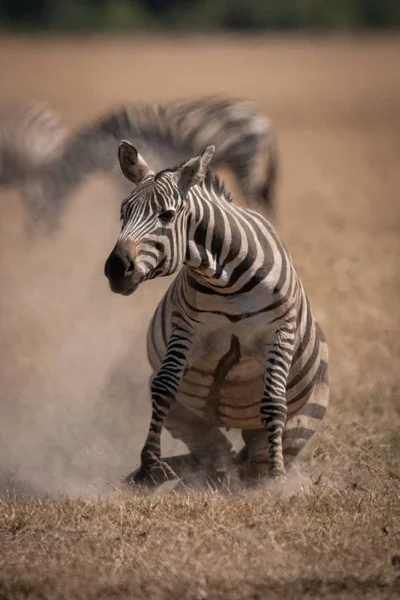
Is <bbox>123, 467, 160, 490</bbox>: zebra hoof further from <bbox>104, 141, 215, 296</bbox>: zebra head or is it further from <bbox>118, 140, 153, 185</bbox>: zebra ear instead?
<bbox>118, 140, 153, 185</bbox>: zebra ear

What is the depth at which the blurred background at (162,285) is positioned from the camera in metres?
8.33

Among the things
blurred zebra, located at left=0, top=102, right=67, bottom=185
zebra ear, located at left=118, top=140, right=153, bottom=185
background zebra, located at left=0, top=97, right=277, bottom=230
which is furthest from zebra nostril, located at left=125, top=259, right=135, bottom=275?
blurred zebra, located at left=0, top=102, right=67, bottom=185

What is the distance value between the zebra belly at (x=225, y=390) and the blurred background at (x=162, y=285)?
63cm

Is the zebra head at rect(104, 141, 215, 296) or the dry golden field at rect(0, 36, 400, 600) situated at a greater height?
the zebra head at rect(104, 141, 215, 296)

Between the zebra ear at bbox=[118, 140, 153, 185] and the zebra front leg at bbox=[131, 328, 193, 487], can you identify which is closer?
the zebra ear at bbox=[118, 140, 153, 185]

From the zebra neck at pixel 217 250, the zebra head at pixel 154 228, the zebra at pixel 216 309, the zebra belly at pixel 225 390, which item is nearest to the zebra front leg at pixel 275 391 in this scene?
the zebra at pixel 216 309

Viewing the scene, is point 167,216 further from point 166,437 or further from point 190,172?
point 166,437

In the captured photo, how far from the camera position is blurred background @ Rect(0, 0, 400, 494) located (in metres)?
8.33

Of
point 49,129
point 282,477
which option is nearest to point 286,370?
point 282,477

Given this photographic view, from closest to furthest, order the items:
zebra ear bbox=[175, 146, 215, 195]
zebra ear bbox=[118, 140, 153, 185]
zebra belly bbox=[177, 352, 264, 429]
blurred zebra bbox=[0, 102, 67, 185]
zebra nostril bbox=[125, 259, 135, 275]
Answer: zebra nostril bbox=[125, 259, 135, 275] < zebra ear bbox=[175, 146, 215, 195] < zebra ear bbox=[118, 140, 153, 185] < zebra belly bbox=[177, 352, 264, 429] < blurred zebra bbox=[0, 102, 67, 185]

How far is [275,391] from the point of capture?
6758 mm

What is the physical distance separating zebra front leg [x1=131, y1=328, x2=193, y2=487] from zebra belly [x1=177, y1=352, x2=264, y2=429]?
6.3 inches

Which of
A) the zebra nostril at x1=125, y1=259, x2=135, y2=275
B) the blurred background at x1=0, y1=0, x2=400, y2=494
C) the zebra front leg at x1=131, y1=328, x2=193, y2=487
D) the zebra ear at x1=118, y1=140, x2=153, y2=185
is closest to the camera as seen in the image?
the zebra nostril at x1=125, y1=259, x2=135, y2=275

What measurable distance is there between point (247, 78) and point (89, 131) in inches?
939
